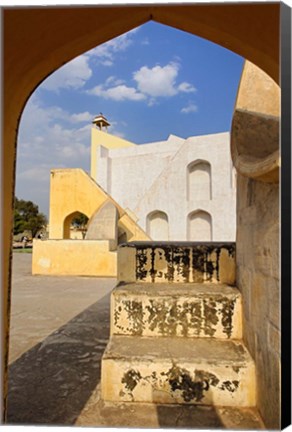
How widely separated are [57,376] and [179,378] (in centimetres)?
102

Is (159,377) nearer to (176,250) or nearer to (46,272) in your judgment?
(176,250)

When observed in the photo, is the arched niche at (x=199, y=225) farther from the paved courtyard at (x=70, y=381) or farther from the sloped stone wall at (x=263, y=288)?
the sloped stone wall at (x=263, y=288)

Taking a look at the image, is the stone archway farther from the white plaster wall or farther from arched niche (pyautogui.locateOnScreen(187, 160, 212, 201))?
arched niche (pyautogui.locateOnScreen(187, 160, 212, 201))

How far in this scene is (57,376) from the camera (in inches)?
84.7

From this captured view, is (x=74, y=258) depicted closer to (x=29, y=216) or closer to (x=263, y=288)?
(x=263, y=288)

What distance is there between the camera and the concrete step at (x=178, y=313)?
81.8 inches

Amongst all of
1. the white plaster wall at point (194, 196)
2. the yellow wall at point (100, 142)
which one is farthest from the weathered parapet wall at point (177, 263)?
the yellow wall at point (100, 142)

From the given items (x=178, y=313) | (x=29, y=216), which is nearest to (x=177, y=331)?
(x=178, y=313)

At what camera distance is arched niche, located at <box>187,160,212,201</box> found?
15.5 m

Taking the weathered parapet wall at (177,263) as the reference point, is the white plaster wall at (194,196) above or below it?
above

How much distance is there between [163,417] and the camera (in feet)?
5.35

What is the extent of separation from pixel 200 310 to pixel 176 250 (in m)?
0.61

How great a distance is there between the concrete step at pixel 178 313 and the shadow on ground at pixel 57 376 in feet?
1.56

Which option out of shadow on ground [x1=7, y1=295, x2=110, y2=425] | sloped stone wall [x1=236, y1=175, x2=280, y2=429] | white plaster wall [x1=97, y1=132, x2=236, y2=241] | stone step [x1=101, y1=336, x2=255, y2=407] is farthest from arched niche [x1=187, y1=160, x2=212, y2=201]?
stone step [x1=101, y1=336, x2=255, y2=407]
